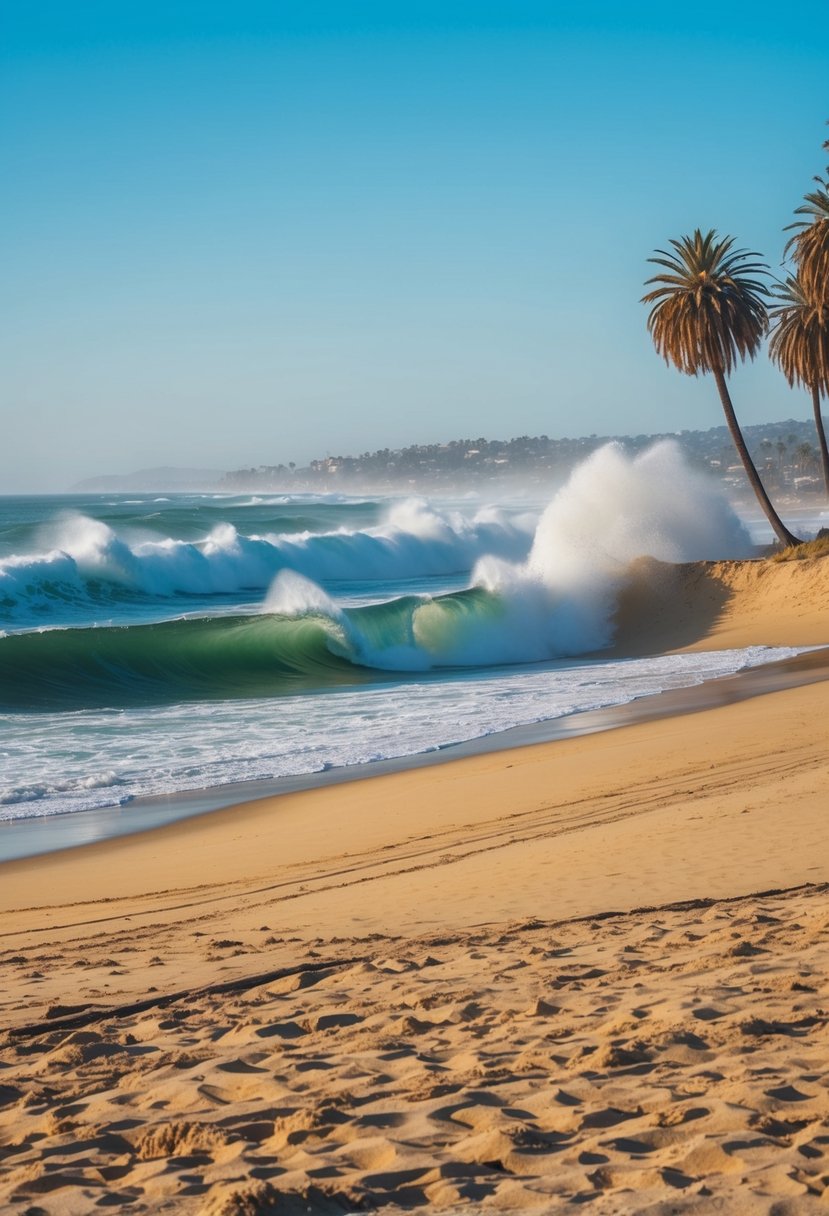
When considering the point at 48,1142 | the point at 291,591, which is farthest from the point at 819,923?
the point at 291,591

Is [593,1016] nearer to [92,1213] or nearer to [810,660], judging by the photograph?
[92,1213]

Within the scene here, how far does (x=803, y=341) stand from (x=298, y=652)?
67.7 feet

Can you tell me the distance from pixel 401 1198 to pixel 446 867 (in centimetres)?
573

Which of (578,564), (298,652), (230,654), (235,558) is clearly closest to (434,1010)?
(230,654)

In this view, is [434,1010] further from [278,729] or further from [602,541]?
[602,541]

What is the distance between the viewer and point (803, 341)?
38094 mm

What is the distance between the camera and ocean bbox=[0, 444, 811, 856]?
15.5 metres

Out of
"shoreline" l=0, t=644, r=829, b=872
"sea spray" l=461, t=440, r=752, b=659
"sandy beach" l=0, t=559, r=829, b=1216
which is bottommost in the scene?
"shoreline" l=0, t=644, r=829, b=872

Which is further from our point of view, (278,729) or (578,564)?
(578,564)

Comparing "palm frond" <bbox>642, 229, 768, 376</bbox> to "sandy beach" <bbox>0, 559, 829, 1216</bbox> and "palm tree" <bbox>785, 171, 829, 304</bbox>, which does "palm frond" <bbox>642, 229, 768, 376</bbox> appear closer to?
"palm tree" <bbox>785, 171, 829, 304</bbox>

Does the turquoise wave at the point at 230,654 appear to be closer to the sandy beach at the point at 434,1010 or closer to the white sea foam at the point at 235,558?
the white sea foam at the point at 235,558

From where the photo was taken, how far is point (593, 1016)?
16.6 feet

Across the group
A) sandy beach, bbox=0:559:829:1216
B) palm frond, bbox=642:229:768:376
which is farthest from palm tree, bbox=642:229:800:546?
sandy beach, bbox=0:559:829:1216

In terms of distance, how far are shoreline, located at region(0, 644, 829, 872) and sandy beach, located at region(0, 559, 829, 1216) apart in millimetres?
565
